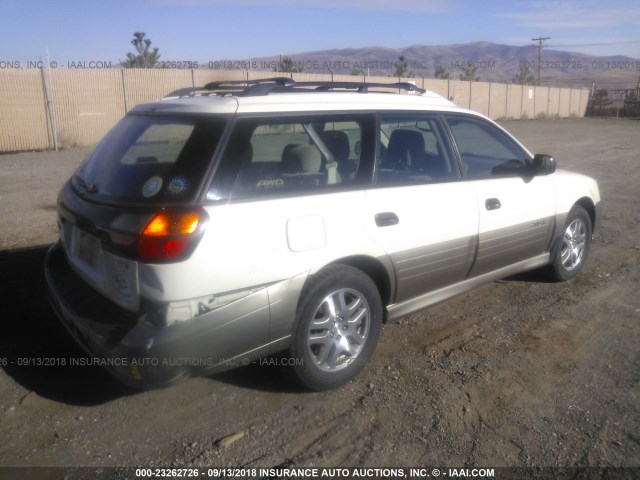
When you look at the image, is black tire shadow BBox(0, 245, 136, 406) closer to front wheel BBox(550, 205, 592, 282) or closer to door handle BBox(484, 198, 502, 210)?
door handle BBox(484, 198, 502, 210)

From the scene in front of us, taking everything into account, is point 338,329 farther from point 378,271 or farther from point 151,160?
point 151,160

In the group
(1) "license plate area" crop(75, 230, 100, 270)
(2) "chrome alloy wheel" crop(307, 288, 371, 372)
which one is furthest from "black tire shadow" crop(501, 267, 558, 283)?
(1) "license plate area" crop(75, 230, 100, 270)

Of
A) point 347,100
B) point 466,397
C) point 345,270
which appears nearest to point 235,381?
point 345,270

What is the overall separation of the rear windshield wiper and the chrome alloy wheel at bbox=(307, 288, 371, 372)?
1.49m

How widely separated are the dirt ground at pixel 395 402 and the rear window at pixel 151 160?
1.28 metres

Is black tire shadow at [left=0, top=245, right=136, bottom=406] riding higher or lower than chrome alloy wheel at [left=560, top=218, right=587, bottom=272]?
lower

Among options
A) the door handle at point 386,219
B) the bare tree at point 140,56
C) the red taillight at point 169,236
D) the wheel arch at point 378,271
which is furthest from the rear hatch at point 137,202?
the bare tree at point 140,56

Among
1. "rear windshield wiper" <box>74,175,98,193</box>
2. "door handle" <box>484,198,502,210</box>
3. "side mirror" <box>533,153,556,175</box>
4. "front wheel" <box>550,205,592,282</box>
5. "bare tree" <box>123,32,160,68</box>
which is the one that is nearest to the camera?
"rear windshield wiper" <box>74,175,98,193</box>

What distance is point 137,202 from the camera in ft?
9.50

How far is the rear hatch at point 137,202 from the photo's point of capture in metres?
2.76

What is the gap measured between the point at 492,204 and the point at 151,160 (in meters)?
2.56

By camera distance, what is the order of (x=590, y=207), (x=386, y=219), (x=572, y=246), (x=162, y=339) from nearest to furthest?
(x=162, y=339) → (x=386, y=219) → (x=572, y=246) → (x=590, y=207)

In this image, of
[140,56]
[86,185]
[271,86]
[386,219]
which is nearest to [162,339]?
[86,185]

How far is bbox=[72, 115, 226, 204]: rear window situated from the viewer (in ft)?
9.50
